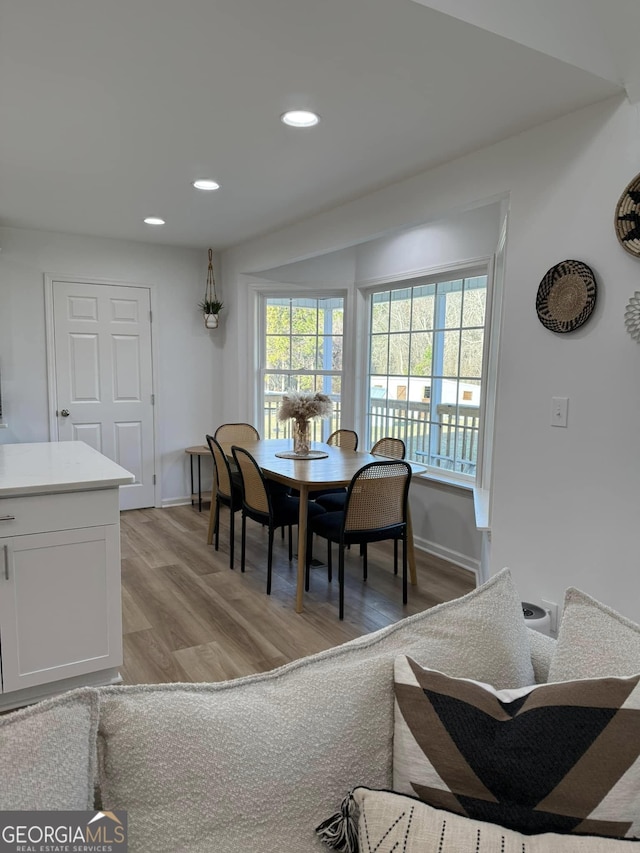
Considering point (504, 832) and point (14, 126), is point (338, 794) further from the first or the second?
point (14, 126)

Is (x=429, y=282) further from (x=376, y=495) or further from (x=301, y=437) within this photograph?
(x=376, y=495)

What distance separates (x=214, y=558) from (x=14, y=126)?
283 centimetres

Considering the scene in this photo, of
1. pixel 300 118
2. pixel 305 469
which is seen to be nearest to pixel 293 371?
pixel 305 469

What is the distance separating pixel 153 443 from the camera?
5387 millimetres

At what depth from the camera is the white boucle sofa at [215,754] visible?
2.53 feet

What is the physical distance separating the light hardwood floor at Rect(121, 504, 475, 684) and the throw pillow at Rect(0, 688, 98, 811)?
1835 mm

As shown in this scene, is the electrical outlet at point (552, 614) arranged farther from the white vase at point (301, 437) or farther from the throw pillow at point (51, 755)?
the throw pillow at point (51, 755)

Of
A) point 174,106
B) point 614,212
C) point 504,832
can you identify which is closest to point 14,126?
point 174,106

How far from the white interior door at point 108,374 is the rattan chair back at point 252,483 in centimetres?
202

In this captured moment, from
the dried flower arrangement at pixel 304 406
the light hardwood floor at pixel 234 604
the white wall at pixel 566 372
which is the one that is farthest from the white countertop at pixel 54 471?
the white wall at pixel 566 372

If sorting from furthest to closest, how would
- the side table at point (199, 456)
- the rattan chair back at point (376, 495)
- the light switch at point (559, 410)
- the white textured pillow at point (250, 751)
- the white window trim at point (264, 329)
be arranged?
1. the side table at point (199, 456)
2. the white window trim at point (264, 329)
3. the rattan chair back at point (376, 495)
4. the light switch at point (559, 410)
5. the white textured pillow at point (250, 751)

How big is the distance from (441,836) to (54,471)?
2061 mm

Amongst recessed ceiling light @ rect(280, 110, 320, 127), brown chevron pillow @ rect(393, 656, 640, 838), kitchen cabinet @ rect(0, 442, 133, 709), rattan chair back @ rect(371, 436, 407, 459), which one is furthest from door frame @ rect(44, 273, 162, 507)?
brown chevron pillow @ rect(393, 656, 640, 838)

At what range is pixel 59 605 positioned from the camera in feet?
7.30
